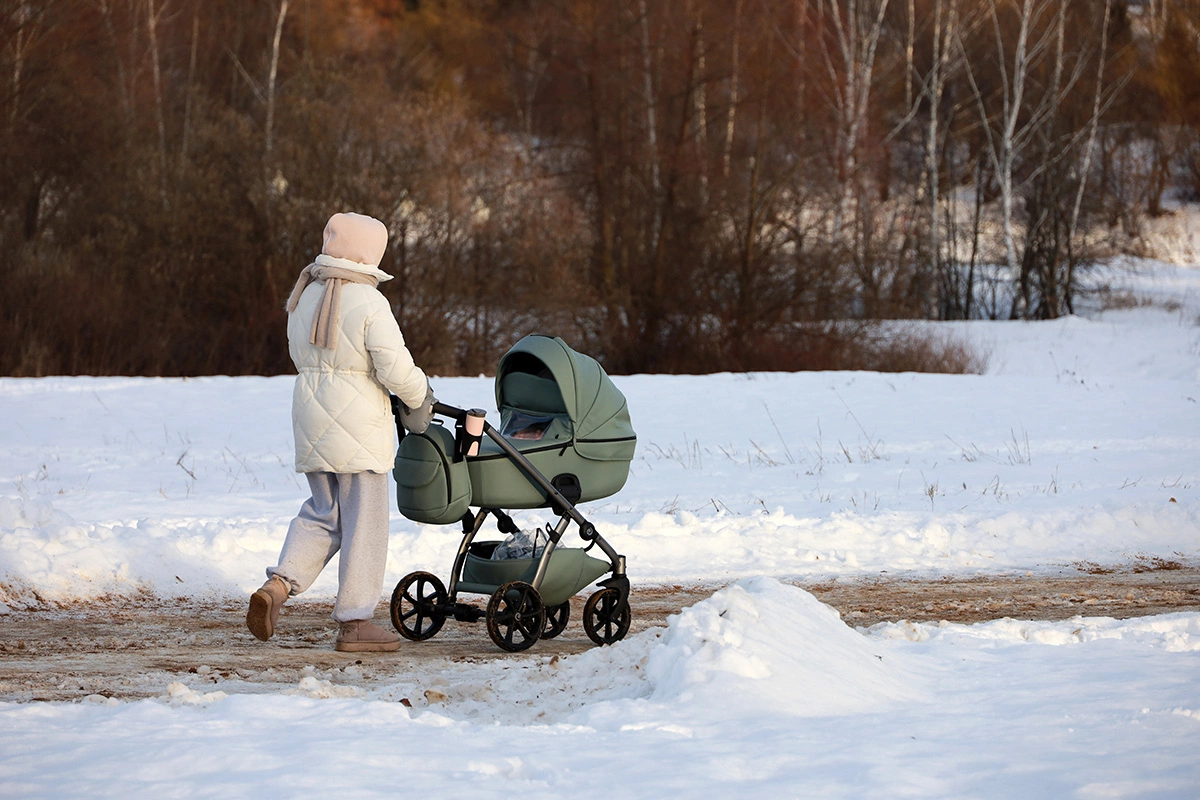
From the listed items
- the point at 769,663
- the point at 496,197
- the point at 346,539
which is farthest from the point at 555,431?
the point at 496,197

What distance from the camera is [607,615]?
20.4ft

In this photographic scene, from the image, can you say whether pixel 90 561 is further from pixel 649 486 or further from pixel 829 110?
pixel 829 110

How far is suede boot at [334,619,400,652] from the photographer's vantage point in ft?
19.0

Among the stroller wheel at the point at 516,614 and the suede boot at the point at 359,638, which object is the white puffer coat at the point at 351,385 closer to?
the suede boot at the point at 359,638

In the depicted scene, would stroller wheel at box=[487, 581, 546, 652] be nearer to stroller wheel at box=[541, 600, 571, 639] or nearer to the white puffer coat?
stroller wheel at box=[541, 600, 571, 639]

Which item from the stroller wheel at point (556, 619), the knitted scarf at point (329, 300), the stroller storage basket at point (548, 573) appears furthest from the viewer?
the stroller wheel at point (556, 619)

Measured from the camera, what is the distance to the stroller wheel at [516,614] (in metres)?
5.82

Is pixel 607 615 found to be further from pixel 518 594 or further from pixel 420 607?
pixel 420 607

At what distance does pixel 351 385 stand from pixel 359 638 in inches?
46.9

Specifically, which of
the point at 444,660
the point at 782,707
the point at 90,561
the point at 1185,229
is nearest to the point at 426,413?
the point at 444,660

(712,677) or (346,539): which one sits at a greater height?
(346,539)

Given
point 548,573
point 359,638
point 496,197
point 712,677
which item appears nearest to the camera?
point 712,677

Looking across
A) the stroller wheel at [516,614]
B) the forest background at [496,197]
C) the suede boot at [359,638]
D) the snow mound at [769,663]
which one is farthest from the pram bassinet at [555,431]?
the forest background at [496,197]

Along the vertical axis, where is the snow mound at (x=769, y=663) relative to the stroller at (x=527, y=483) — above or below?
below
